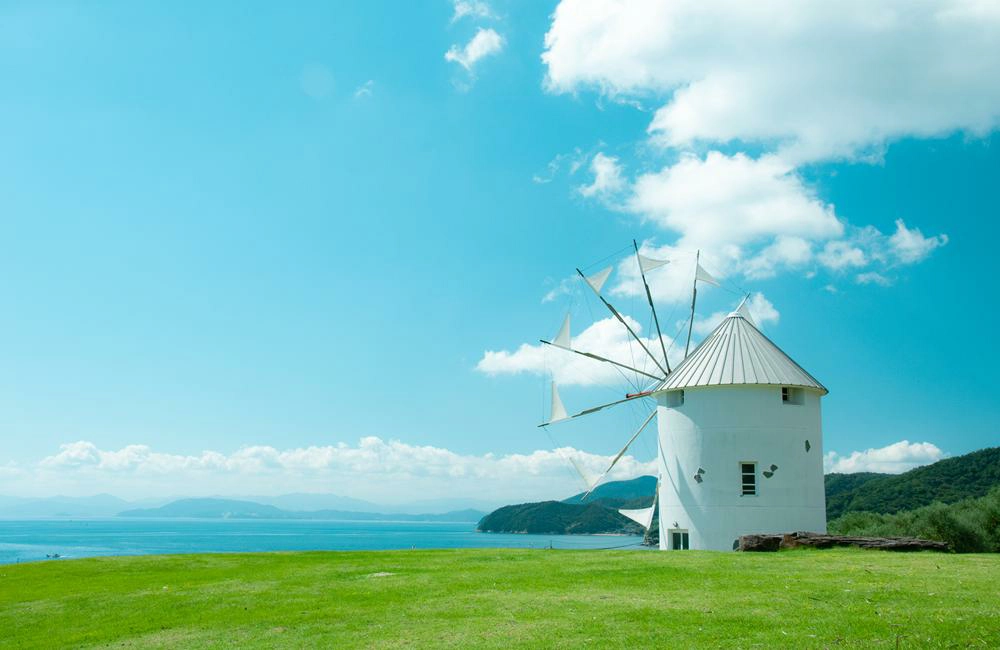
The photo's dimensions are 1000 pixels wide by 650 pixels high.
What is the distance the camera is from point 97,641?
1471 cm

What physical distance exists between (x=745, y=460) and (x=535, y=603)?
56.6ft

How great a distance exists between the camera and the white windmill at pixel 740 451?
30109 mm

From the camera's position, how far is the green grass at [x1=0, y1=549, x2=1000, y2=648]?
40.1ft

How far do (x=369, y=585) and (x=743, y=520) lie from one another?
16.6m

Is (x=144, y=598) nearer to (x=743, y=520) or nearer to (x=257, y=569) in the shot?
(x=257, y=569)

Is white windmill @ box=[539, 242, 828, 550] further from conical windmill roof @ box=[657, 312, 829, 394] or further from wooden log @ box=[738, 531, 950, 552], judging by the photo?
wooden log @ box=[738, 531, 950, 552]

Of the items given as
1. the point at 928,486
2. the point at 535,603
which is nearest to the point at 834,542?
the point at 535,603

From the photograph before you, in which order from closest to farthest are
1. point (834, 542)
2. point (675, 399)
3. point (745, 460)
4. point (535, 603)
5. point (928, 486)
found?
point (535, 603) < point (834, 542) < point (745, 460) < point (675, 399) < point (928, 486)

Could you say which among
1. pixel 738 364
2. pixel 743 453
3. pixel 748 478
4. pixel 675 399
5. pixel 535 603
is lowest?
pixel 535 603

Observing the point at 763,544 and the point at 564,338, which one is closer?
the point at 763,544

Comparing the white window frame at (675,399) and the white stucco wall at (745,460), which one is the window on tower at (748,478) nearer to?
the white stucco wall at (745,460)

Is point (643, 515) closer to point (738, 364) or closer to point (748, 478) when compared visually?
point (748, 478)

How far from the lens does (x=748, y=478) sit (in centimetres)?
3039

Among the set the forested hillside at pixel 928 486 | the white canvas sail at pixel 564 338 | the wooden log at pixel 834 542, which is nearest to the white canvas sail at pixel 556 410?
the white canvas sail at pixel 564 338
